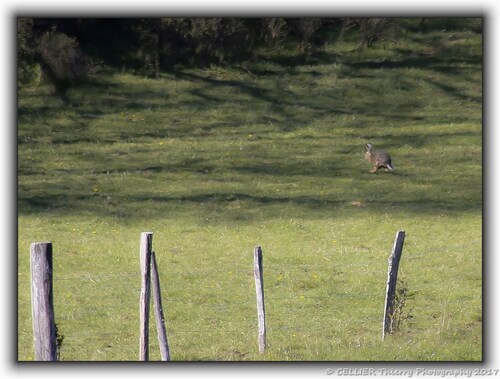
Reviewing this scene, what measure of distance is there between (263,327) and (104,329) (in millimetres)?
3703

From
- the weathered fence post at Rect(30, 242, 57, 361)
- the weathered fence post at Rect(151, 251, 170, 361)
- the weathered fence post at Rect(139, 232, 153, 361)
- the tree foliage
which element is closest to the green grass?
the tree foliage

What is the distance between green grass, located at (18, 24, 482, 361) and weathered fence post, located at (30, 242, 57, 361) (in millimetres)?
3026

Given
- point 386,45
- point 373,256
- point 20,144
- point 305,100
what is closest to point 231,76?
point 305,100

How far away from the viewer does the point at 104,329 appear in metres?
14.4

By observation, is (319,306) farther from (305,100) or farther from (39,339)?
(305,100)

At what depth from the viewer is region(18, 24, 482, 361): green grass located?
46.5ft

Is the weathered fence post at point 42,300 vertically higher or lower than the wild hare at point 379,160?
lower

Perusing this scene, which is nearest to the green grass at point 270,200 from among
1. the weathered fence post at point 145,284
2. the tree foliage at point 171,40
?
the tree foliage at point 171,40

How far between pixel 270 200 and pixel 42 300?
17.2m

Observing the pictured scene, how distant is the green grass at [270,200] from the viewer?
1418 cm

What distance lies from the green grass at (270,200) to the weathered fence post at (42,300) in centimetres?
303

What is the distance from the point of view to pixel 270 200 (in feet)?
83.3

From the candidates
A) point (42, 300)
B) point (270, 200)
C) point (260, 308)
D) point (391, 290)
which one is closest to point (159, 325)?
point (260, 308)

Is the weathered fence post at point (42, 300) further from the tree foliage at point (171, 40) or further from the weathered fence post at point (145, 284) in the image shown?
the tree foliage at point (171, 40)
